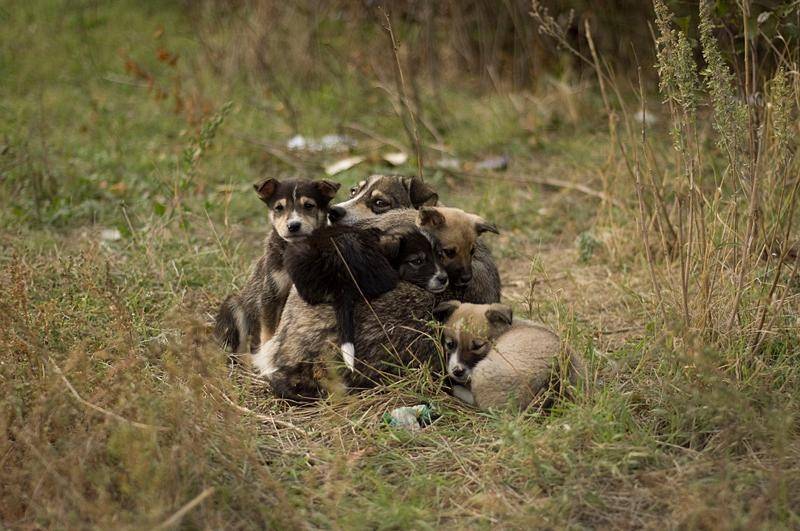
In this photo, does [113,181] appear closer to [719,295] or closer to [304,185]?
[304,185]

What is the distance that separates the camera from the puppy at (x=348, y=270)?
481 centimetres

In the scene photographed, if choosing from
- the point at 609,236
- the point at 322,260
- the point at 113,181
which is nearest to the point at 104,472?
the point at 322,260

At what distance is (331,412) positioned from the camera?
470cm

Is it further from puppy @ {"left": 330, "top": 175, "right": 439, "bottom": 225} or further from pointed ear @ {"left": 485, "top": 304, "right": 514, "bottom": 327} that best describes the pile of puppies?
puppy @ {"left": 330, "top": 175, "right": 439, "bottom": 225}

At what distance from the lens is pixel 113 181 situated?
8594mm

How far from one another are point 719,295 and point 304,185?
2.53 m

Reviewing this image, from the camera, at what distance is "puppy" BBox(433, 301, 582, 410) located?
4.44 m

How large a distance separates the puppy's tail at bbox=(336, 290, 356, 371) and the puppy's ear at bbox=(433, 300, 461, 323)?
1.44ft

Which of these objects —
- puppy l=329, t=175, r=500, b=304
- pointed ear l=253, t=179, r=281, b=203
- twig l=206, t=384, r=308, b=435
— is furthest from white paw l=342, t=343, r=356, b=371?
pointed ear l=253, t=179, r=281, b=203

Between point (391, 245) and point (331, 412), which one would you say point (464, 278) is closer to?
point (391, 245)

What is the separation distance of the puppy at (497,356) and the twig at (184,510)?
1.49 metres

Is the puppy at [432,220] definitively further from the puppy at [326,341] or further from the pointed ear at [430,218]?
the puppy at [326,341]

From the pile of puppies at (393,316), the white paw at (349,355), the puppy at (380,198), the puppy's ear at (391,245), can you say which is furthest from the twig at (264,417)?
the puppy at (380,198)

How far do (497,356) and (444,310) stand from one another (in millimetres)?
473
